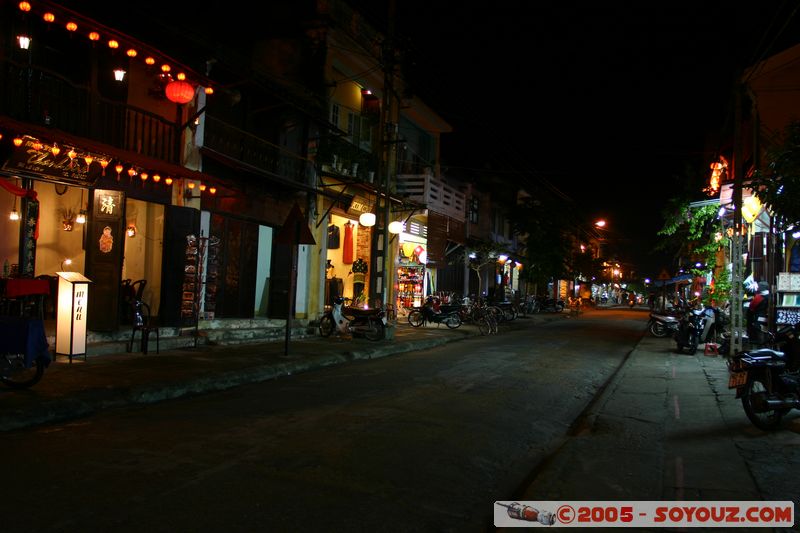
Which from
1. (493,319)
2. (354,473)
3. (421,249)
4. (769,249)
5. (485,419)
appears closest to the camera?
(354,473)

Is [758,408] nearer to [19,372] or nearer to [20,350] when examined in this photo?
[20,350]

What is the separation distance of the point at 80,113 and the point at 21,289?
4.09 m

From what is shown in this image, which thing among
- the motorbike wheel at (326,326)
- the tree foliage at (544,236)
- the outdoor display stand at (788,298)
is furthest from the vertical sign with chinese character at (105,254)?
the tree foliage at (544,236)

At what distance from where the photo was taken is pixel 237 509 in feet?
13.9

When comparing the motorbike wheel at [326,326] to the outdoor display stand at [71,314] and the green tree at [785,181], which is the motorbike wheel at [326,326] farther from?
the green tree at [785,181]

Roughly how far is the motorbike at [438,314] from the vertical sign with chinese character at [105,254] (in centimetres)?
1259

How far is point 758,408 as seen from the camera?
23.9 ft

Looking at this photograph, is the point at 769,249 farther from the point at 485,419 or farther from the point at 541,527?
the point at 541,527

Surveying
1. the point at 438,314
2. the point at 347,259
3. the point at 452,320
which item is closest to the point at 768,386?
the point at 452,320

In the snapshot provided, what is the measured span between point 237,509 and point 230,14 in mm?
16935

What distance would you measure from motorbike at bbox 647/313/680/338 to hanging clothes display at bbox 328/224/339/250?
12448 mm

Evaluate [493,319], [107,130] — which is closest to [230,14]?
[107,130]

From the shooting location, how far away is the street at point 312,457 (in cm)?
420

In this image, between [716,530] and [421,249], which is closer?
[716,530]
